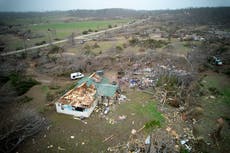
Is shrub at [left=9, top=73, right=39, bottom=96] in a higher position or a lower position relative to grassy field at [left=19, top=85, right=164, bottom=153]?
higher

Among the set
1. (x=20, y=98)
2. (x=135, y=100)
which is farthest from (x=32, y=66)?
(x=135, y=100)

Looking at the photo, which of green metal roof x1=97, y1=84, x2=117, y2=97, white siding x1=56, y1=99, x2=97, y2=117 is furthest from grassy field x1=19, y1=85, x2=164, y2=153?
green metal roof x1=97, y1=84, x2=117, y2=97

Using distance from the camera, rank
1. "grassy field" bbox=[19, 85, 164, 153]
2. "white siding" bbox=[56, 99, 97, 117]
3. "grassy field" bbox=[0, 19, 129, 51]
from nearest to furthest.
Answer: "grassy field" bbox=[19, 85, 164, 153]
"white siding" bbox=[56, 99, 97, 117]
"grassy field" bbox=[0, 19, 129, 51]

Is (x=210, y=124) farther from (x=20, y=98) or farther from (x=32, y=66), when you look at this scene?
(x=32, y=66)

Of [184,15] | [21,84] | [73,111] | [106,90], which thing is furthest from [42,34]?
[184,15]

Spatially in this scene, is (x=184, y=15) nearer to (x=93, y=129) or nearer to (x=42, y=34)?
(x=42, y=34)

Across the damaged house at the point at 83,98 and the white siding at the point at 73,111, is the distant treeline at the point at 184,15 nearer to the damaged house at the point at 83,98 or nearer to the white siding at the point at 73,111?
the damaged house at the point at 83,98

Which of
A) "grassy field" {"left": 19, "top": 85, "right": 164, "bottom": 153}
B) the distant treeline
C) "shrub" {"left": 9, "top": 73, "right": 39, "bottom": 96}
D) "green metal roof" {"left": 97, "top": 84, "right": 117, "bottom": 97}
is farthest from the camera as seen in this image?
the distant treeline

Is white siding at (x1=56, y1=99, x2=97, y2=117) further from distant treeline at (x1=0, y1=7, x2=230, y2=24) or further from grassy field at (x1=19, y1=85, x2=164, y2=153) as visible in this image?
distant treeline at (x1=0, y1=7, x2=230, y2=24)
